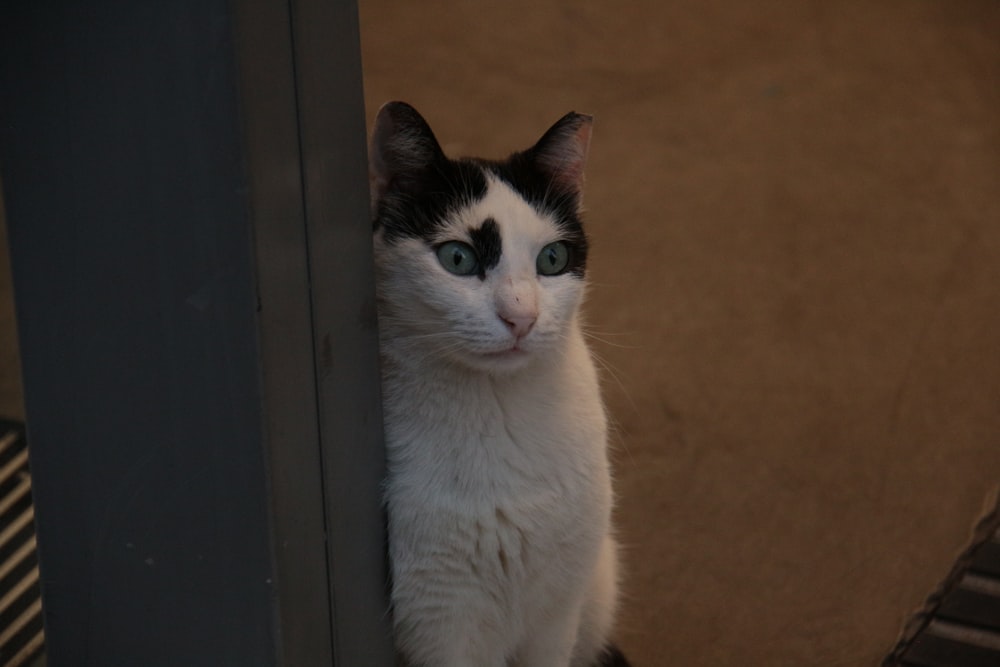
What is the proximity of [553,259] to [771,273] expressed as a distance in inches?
61.4

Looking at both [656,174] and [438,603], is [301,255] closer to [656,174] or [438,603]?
[438,603]

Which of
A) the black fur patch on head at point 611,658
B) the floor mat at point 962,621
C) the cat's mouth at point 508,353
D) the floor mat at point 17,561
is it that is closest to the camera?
the floor mat at point 17,561

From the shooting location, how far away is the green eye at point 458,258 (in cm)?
140

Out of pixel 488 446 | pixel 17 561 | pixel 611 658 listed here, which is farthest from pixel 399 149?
pixel 611 658

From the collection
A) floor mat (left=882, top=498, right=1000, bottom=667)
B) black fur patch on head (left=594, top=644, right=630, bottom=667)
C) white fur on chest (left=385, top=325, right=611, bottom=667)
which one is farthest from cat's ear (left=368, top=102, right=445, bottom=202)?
floor mat (left=882, top=498, right=1000, bottom=667)

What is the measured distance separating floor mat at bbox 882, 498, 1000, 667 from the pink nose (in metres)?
1.27

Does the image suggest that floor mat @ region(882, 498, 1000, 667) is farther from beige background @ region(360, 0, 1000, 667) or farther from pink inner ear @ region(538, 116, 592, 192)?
pink inner ear @ region(538, 116, 592, 192)

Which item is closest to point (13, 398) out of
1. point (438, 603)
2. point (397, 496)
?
→ point (397, 496)

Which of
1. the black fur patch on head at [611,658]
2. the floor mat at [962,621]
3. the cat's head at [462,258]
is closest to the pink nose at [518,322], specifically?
the cat's head at [462,258]

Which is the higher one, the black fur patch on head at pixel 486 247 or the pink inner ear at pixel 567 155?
the pink inner ear at pixel 567 155

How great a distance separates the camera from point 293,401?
112 cm

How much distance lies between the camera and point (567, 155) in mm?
1570

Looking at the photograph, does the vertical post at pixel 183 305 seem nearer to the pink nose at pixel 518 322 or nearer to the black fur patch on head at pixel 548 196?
the pink nose at pixel 518 322

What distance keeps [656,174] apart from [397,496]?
189cm
